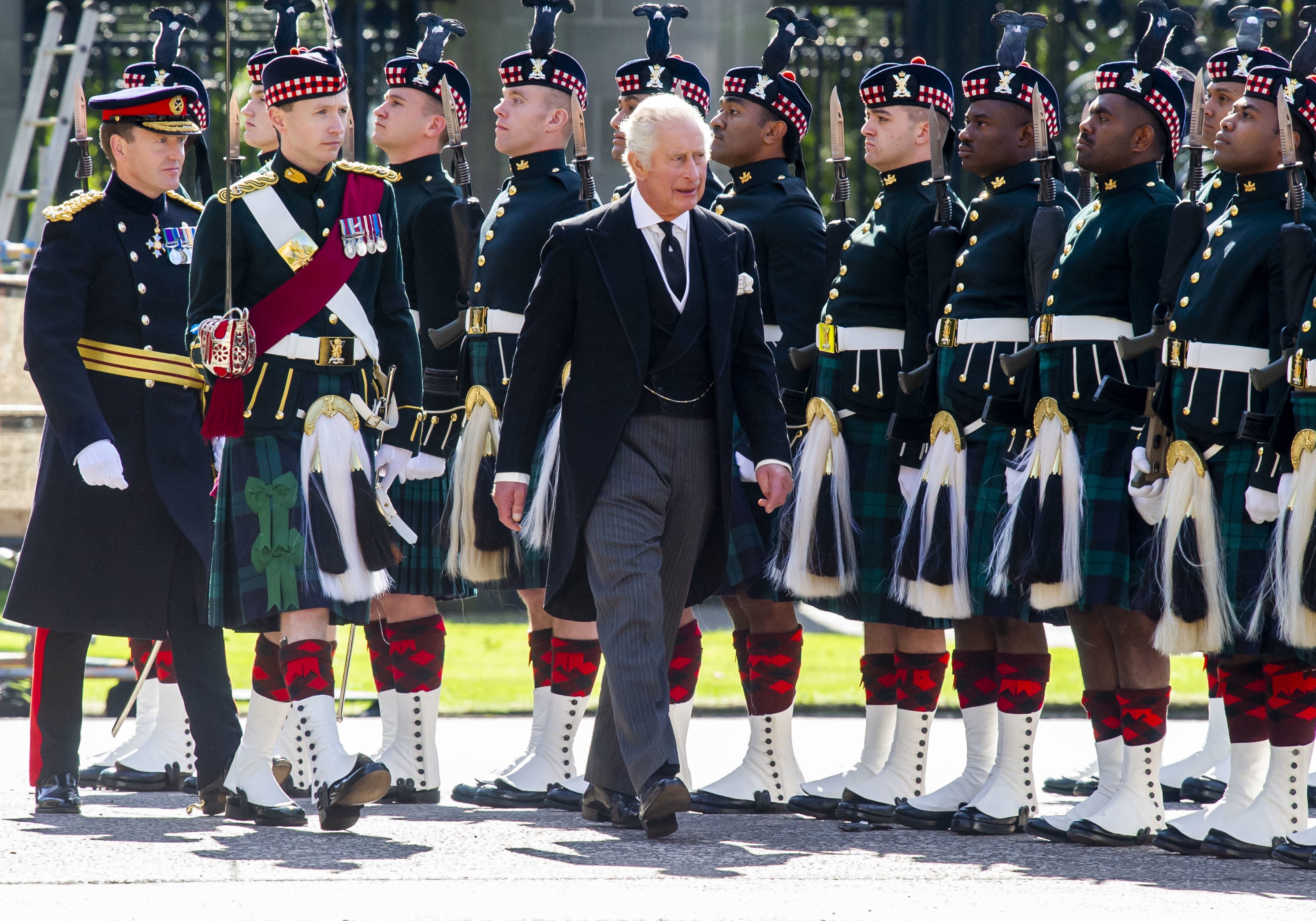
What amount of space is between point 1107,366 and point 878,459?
2.61 ft

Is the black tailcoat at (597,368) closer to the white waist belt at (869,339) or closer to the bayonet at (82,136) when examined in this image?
the white waist belt at (869,339)

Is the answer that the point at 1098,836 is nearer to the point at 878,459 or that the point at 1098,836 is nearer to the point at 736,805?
the point at 736,805

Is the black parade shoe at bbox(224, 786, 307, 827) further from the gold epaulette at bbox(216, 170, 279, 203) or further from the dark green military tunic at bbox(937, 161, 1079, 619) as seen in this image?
the dark green military tunic at bbox(937, 161, 1079, 619)

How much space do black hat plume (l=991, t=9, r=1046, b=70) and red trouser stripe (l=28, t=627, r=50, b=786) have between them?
10.5ft

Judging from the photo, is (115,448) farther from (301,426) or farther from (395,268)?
(395,268)

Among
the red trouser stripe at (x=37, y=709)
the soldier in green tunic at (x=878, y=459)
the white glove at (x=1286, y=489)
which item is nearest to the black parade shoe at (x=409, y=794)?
the red trouser stripe at (x=37, y=709)

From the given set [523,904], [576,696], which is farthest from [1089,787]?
[523,904]

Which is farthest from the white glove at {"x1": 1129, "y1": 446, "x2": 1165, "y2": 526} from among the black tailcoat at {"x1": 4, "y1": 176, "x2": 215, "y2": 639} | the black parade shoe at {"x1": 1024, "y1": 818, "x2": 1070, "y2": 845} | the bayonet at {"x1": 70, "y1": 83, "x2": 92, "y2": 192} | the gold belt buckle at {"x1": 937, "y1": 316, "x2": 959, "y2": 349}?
the bayonet at {"x1": 70, "y1": 83, "x2": 92, "y2": 192}

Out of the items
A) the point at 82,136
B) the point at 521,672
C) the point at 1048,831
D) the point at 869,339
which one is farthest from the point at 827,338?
the point at 521,672

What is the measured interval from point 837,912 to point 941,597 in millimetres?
1406

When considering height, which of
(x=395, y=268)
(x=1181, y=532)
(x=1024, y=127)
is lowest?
(x=1181, y=532)

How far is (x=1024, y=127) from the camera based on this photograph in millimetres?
5789

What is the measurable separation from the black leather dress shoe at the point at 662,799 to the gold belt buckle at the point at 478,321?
5.78ft

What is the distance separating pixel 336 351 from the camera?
5.44 m
